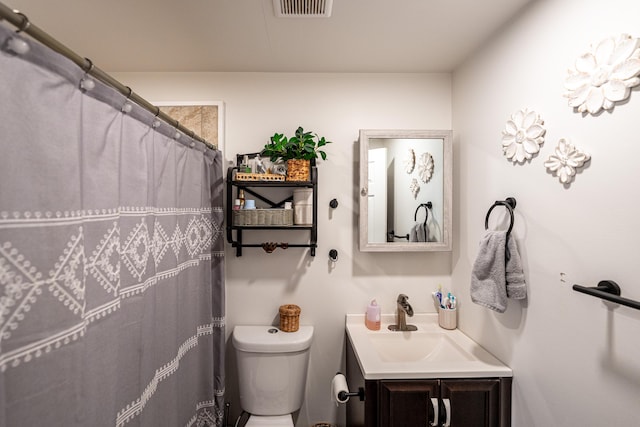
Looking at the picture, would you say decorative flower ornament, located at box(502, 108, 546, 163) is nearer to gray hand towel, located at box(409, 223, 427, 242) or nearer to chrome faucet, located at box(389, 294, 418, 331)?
gray hand towel, located at box(409, 223, 427, 242)

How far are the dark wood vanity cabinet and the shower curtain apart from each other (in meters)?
0.83

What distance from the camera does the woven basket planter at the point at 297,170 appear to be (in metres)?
1.73

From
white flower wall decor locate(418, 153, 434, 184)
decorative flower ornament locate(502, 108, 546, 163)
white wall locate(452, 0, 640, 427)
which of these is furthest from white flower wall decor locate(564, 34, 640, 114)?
white flower wall decor locate(418, 153, 434, 184)

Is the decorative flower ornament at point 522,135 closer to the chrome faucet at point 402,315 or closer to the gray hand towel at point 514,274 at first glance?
the gray hand towel at point 514,274

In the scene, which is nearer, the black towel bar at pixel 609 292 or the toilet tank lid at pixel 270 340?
the black towel bar at pixel 609 292

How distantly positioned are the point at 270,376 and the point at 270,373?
2 centimetres

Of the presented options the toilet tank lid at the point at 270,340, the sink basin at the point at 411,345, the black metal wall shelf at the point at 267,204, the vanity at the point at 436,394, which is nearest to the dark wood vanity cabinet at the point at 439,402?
the vanity at the point at 436,394

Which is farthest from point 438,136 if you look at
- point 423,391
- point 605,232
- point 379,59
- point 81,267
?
point 81,267

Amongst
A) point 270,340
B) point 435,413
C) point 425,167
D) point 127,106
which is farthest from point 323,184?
point 435,413

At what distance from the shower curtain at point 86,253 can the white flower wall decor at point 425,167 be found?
124cm

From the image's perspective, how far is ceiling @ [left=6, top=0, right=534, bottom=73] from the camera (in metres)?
1.29

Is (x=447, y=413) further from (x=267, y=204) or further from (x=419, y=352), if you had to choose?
(x=267, y=204)

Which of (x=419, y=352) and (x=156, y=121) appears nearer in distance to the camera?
(x=156, y=121)

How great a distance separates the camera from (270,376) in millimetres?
1685
